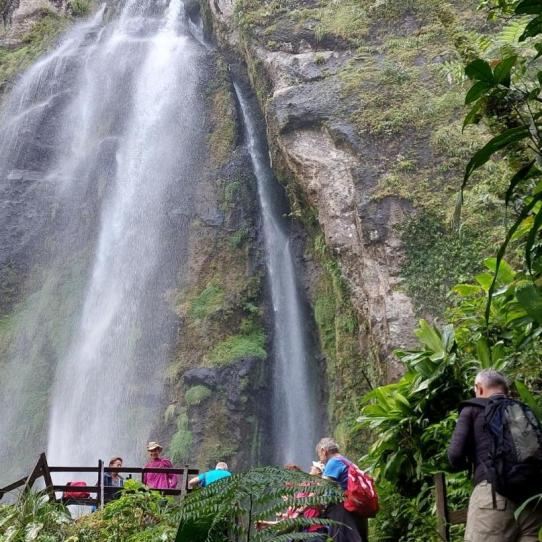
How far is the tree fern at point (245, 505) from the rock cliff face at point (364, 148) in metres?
9.10

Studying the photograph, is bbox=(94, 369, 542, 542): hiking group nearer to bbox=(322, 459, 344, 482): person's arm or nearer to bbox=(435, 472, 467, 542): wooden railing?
bbox=(435, 472, 467, 542): wooden railing

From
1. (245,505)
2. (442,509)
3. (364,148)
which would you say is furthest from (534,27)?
(364,148)

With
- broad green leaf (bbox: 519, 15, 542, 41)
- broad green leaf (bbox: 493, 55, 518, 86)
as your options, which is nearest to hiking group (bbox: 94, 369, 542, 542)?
broad green leaf (bbox: 493, 55, 518, 86)

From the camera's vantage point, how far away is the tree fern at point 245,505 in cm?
142

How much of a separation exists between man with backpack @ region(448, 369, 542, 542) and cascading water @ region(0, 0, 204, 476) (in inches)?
510

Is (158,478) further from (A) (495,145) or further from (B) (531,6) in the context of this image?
(B) (531,6)

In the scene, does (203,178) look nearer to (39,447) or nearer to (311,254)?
(311,254)

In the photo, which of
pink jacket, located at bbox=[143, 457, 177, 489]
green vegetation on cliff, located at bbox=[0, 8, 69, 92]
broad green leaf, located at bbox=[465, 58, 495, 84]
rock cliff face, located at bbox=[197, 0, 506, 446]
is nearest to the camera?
broad green leaf, located at bbox=[465, 58, 495, 84]

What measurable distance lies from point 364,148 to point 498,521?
11459 mm

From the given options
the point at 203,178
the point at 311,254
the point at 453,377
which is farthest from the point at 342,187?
the point at 453,377

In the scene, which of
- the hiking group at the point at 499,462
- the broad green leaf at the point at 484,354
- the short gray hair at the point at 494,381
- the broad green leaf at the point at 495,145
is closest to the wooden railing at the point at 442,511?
the hiking group at the point at 499,462

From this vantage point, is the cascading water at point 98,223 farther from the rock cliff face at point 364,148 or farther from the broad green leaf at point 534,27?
the broad green leaf at point 534,27

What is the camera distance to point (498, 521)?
2959mm

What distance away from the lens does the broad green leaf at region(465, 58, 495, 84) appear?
2139mm
